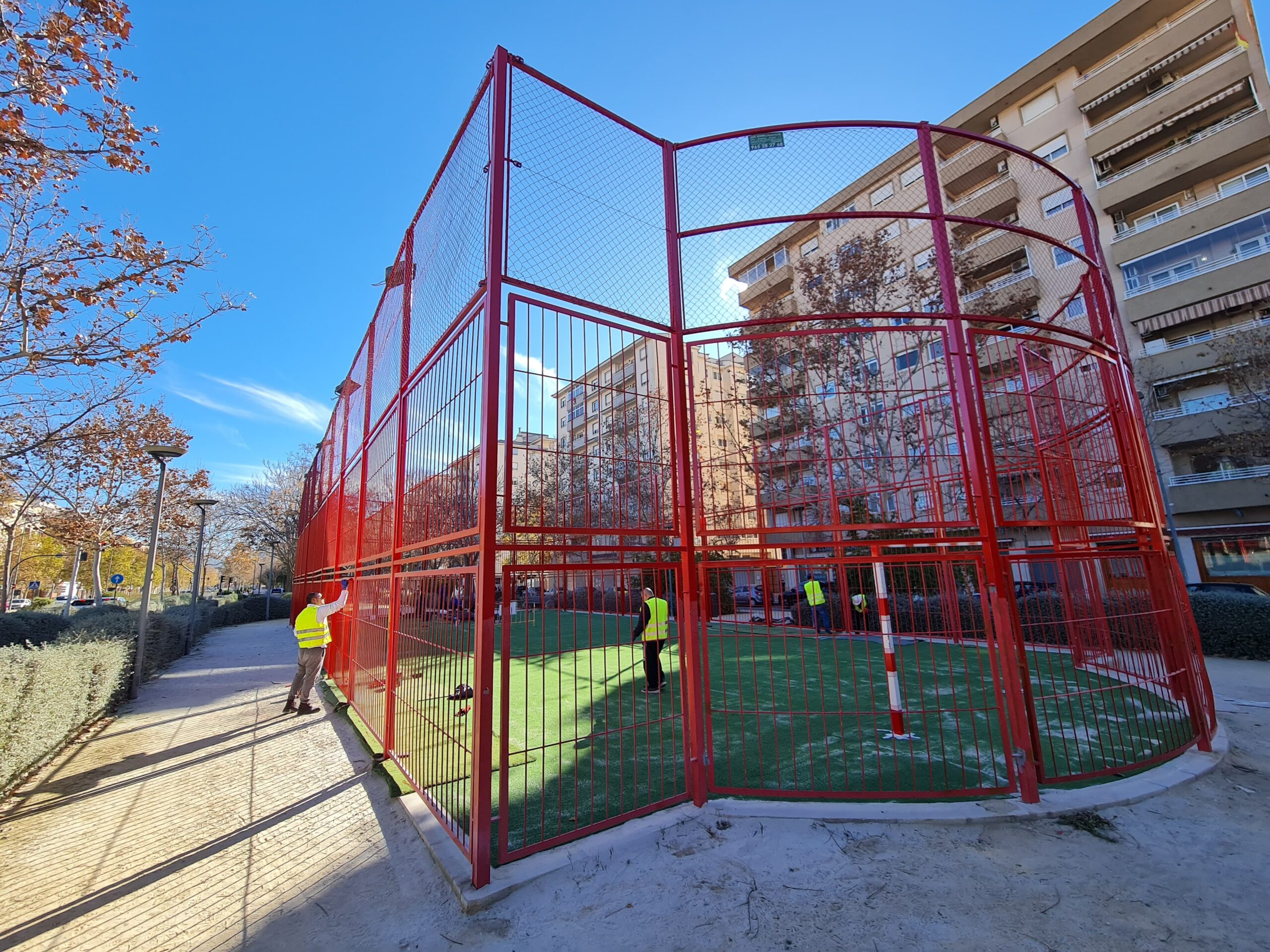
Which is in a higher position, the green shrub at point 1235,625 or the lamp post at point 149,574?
the lamp post at point 149,574

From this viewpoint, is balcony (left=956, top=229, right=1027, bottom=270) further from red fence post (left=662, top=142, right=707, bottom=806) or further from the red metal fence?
red fence post (left=662, top=142, right=707, bottom=806)

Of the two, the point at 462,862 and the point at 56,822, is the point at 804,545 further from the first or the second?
the point at 56,822

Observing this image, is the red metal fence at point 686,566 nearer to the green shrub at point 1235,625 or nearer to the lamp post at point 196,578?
the green shrub at point 1235,625

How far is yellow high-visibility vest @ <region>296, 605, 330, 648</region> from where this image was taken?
765cm

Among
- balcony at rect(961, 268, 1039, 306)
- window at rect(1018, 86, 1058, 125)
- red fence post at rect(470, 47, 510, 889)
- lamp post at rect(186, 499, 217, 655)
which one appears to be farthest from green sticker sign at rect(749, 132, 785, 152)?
window at rect(1018, 86, 1058, 125)

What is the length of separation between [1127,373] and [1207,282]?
22.8 m

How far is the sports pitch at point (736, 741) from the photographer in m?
3.74

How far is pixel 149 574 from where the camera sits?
356 inches

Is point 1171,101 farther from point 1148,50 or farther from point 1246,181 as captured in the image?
point 1246,181

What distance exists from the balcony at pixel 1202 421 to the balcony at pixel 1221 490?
136 centimetres

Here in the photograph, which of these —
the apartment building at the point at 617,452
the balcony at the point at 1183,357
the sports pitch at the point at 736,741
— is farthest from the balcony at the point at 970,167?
the apartment building at the point at 617,452

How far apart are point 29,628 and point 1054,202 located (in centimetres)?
3442

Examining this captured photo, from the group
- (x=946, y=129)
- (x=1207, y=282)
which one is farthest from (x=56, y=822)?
(x=1207, y=282)

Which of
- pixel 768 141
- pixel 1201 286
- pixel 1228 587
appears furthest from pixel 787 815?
pixel 1201 286
